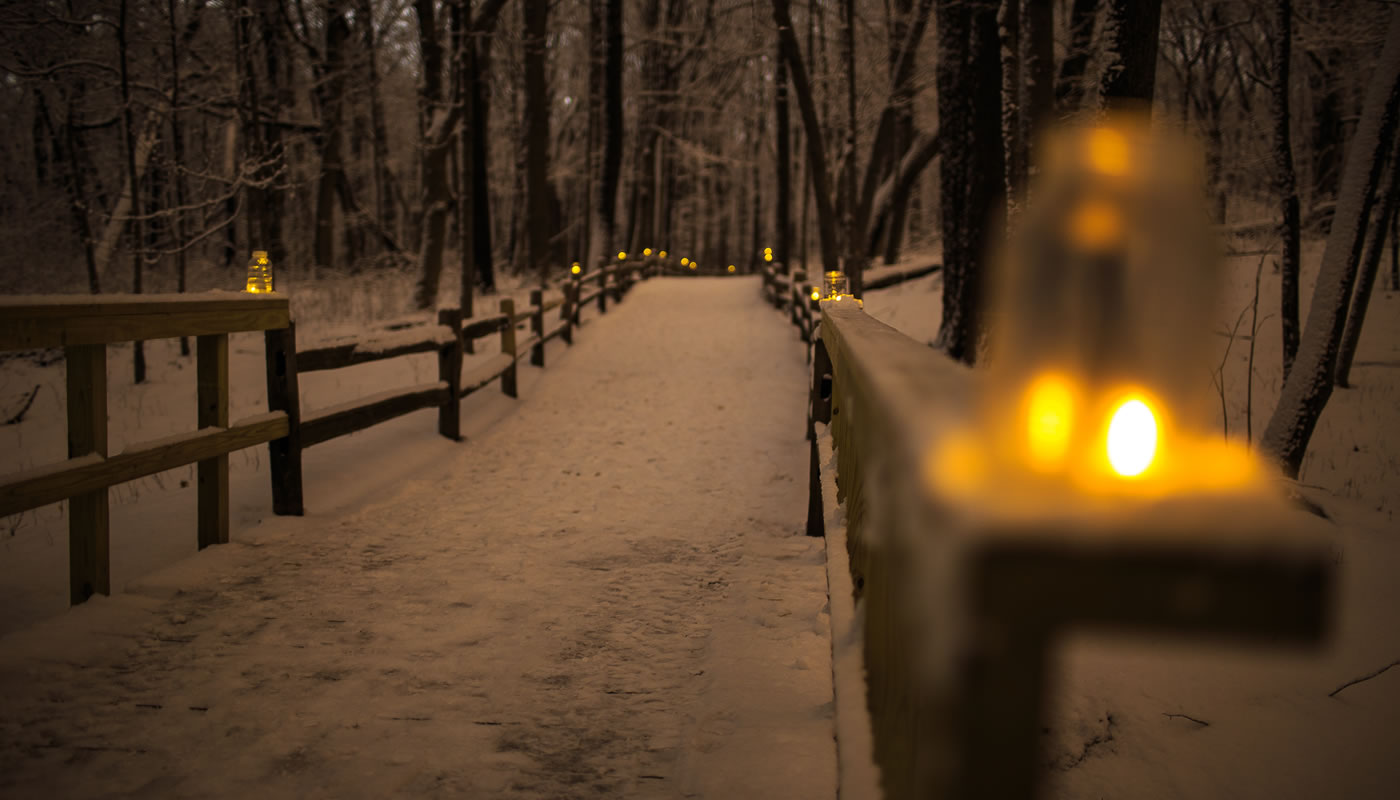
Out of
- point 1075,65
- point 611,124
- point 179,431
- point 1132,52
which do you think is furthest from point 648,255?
point 1132,52

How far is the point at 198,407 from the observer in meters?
4.98

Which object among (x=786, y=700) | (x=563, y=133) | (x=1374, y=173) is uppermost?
(x=563, y=133)

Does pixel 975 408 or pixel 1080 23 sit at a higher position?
pixel 1080 23

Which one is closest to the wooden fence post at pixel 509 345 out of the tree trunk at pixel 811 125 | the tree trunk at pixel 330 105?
the tree trunk at pixel 330 105

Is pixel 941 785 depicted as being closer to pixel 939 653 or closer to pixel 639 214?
pixel 939 653

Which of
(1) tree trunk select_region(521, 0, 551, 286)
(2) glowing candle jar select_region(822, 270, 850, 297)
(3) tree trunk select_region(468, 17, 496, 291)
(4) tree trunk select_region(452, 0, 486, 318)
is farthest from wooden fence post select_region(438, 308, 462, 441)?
(1) tree trunk select_region(521, 0, 551, 286)

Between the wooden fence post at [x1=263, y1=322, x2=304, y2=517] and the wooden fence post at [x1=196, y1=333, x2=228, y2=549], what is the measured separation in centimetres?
52

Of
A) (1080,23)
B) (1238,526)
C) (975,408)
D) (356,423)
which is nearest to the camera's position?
(1238,526)

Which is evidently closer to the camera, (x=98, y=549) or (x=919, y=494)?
(x=919, y=494)

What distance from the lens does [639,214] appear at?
31.2m

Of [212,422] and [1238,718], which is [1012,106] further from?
[212,422]

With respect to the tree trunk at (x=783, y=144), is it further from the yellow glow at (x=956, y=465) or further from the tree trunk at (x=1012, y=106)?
the yellow glow at (x=956, y=465)

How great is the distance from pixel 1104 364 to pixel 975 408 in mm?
166

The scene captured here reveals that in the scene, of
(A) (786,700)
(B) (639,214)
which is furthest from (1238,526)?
(B) (639,214)
